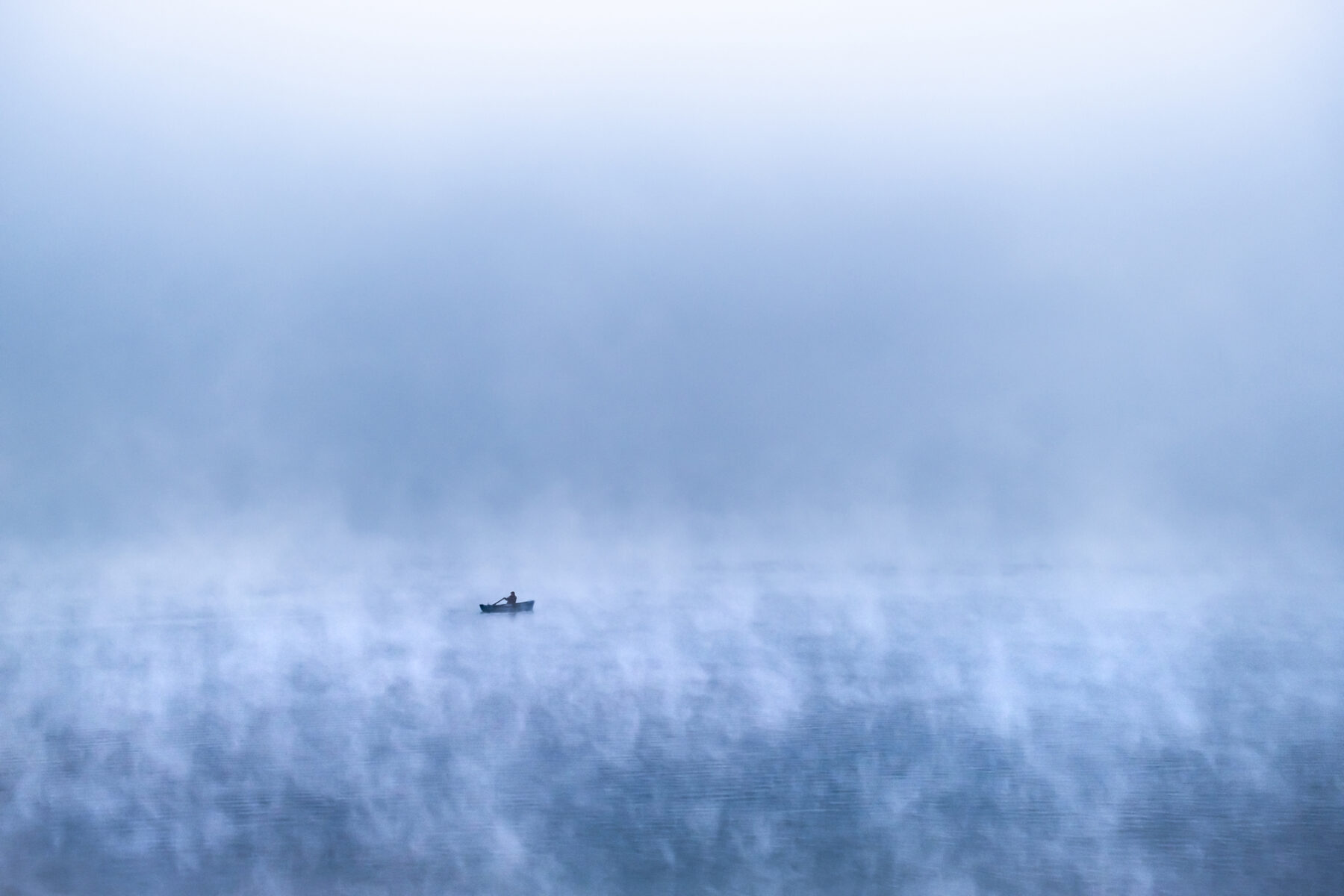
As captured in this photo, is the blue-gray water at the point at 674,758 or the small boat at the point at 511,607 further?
the small boat at the point at 511,607

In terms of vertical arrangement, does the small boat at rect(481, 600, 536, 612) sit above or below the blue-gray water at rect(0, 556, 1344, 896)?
above

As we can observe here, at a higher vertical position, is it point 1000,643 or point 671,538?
point 671,538

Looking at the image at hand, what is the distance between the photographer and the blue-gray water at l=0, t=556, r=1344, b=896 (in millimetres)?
18250

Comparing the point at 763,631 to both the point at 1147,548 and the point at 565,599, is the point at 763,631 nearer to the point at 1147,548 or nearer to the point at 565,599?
the point at 565,599

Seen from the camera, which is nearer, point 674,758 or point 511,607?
point 674,758

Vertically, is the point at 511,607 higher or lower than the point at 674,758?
higher

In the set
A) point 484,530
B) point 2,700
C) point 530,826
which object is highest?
point 484,530

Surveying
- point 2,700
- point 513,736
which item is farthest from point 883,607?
point 2,700

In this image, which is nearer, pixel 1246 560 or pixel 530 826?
pixel 530 826

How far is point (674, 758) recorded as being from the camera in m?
23.8

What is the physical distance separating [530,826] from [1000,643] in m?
21.8

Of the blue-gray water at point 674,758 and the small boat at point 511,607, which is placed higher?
the small boat at point 511,607

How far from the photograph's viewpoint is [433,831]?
19.4m

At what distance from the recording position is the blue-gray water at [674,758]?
18.2 metres
